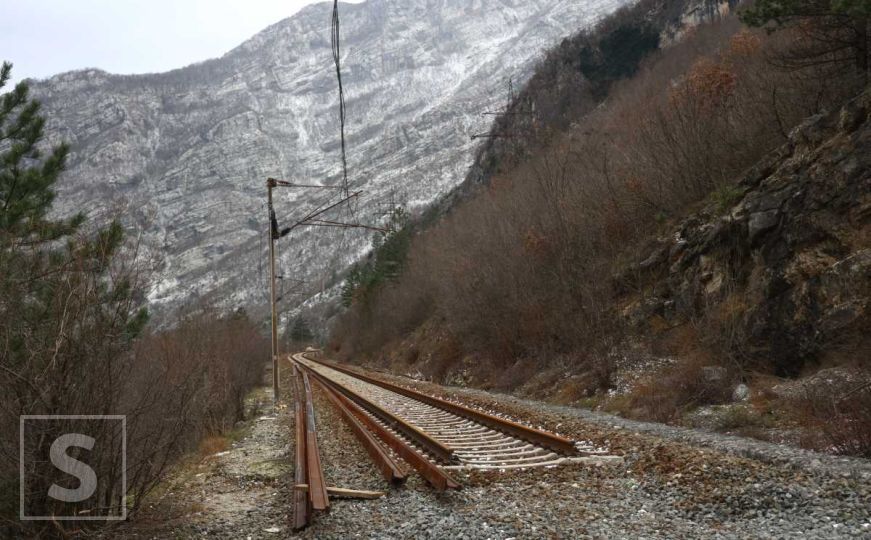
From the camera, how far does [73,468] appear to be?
5043 mm

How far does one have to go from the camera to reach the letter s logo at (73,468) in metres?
4.85

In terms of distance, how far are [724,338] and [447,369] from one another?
574 inches

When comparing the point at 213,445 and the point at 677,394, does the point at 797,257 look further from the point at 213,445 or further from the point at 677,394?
the point at 213,445

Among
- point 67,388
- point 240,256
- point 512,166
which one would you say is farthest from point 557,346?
point 240,256

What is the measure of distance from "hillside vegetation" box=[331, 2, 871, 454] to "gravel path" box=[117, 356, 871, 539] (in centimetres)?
139

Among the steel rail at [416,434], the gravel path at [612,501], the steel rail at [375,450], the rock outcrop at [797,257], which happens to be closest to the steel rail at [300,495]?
the gravel path at [612,501]

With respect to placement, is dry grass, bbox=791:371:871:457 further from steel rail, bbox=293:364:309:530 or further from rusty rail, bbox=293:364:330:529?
steel rail, bbox=293:364:309:530

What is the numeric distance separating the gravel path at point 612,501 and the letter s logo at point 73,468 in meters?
0.77

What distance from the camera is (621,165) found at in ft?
69.7

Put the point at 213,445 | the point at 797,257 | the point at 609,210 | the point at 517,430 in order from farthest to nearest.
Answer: the point at 609,210 → the point at 213,445 → the point at 797,257 → the point at 517,430

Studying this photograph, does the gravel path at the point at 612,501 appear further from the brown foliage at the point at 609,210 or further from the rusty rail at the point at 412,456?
the brown foliage at the point at 609,210

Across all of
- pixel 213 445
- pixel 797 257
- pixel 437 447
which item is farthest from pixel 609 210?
pixel 213 445

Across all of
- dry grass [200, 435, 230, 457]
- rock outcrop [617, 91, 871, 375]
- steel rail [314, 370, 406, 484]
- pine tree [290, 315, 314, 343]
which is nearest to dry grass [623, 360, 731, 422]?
rock outcrop [617, 91, 871, 375]

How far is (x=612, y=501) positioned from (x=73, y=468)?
15.3 ft
